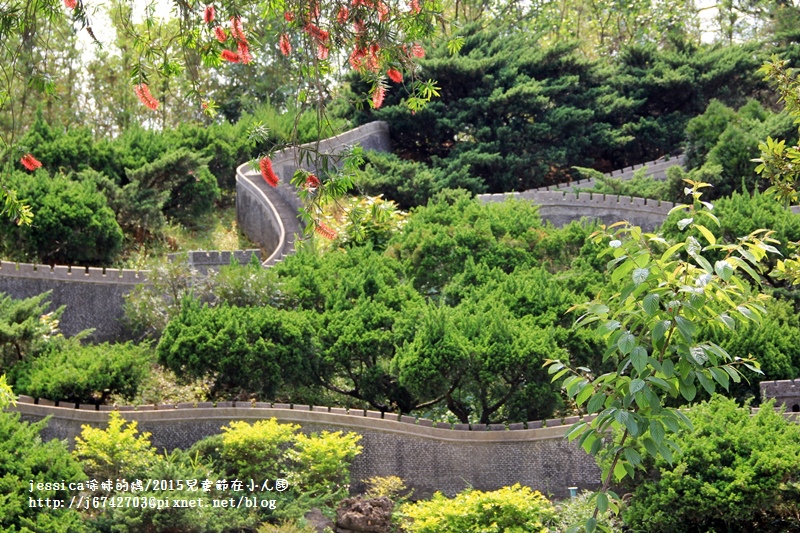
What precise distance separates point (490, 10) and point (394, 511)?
35.3 meters

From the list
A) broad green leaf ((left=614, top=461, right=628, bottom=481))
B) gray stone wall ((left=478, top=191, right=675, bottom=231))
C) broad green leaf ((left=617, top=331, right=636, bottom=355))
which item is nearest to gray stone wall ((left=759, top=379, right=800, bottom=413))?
gray stone wall ((left=478, top=191, right=675, bottom=231))

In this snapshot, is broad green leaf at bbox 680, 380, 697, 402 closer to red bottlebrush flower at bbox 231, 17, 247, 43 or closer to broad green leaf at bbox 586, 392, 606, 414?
broad green leaf at bbox 586, 392, 606, 414

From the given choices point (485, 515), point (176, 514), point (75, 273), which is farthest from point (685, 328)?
point (75, 273)

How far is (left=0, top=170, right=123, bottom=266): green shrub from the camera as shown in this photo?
116 ft

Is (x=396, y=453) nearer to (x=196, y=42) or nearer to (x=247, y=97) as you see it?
(x=196, y=42)

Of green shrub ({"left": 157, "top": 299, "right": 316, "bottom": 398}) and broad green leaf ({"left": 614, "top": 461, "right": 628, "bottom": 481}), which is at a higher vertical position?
broad green leaf ({"left": 614, "top": 461, "right": 628, "bottom": 481})

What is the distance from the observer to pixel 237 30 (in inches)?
459

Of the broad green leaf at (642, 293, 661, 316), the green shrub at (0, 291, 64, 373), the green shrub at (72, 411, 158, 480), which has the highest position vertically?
Answer: the broad green leaf at (642, 293, 661, 316)

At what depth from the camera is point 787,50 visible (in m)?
47.2

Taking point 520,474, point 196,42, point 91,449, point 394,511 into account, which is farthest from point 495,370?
point 196,42

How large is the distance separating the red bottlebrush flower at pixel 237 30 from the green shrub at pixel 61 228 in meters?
24.3

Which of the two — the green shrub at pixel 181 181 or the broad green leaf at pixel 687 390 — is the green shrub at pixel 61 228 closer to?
the green shrub at pixel 181 181

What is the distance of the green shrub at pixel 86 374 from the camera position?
94.7 ft

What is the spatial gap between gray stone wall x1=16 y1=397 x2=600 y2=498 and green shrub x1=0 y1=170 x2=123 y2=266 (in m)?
7.76
